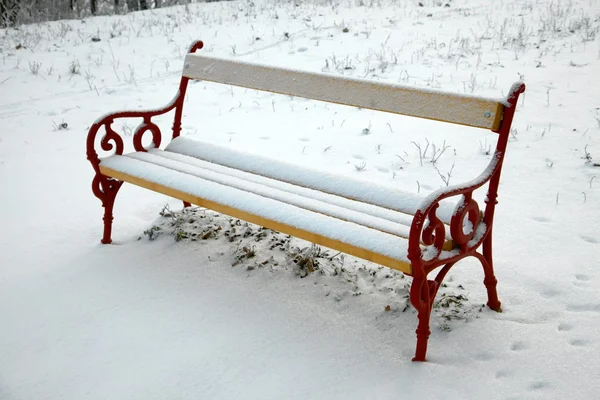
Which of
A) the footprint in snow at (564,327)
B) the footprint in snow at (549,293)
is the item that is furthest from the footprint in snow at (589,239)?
the footprint in snow at (564,327)

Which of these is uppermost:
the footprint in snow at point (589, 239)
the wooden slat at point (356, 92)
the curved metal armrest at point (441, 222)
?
the wooden slat at point (356, 92)

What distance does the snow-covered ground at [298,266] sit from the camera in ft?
9.77

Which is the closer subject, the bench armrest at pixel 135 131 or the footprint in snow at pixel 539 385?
the footprint in snow at pixel 539 385

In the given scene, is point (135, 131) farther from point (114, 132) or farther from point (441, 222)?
point (441, 222)

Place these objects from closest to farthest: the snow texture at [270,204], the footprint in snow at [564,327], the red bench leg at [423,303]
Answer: the red bench leg at [423,303], the snow texture at [270,204], the footprint in snow at [564,327]

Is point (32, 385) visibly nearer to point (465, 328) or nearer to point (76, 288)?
point (76, 288)

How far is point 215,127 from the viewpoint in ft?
21.6

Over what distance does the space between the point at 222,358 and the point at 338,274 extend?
1.01 meters

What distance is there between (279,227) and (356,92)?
94 centimetres

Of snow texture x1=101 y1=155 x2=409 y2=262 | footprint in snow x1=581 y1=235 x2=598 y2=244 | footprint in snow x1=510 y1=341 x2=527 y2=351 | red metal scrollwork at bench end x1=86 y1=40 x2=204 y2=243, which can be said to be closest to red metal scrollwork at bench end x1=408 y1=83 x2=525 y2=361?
snow texture x1=101 y1=155 x2=409 y2=262

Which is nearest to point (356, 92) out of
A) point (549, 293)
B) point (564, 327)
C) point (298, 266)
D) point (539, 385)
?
point (298, 266)

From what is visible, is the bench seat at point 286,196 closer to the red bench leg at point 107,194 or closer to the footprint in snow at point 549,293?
the red bench leg at point 107,194

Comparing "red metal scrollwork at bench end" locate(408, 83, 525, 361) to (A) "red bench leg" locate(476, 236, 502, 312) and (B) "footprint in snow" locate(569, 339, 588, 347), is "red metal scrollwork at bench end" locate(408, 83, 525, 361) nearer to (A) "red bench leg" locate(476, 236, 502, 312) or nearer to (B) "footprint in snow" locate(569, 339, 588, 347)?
(A) "red bench leg" locate(476, 236, 502, 312)

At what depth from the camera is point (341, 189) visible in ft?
11.8
